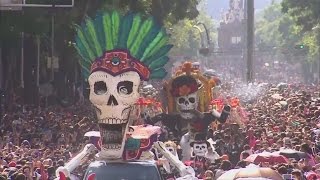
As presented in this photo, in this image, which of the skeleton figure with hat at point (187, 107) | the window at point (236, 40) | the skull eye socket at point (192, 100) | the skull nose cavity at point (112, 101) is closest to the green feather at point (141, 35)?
the skull nose cavity at point (112, 101)

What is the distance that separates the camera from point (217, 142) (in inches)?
789

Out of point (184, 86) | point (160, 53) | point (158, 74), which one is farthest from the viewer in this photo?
point (184, 86)

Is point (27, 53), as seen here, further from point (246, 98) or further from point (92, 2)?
point (246, 98)

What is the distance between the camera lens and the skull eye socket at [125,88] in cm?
1463

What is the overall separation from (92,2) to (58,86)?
17.7 feet

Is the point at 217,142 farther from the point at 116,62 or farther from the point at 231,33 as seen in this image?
the point at 231,33

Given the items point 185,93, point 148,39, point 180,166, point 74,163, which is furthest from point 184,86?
point 74,163

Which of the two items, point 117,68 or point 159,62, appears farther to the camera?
point 159,62

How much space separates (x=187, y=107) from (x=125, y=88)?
316 inches

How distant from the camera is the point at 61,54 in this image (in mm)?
42094

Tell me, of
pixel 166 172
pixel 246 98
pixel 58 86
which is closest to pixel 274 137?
pixel 166 172

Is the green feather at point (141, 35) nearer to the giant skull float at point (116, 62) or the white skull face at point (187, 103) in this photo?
the giant skull float at point (116, 62)

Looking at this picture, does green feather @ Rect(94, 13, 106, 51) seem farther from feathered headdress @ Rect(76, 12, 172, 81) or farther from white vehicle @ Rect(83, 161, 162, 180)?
white vehicle @ Rect(83, 161, 162, 180)

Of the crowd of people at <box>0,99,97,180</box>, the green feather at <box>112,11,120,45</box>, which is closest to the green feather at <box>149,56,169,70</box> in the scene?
the green feather at <box>112,11,120,45</box>
